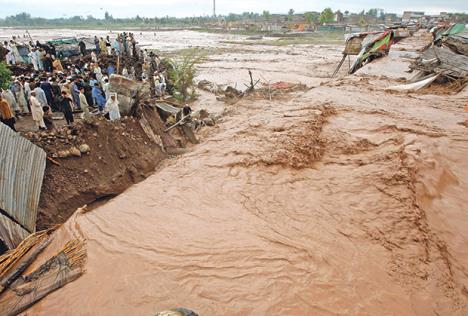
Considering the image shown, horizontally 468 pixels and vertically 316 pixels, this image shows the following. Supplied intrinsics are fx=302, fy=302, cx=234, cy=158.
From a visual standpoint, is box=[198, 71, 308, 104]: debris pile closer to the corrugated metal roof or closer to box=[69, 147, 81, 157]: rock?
the corrugated metal roof

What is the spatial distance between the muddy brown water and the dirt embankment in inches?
35.9

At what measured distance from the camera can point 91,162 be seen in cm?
759

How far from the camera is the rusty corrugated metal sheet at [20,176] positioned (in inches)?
220

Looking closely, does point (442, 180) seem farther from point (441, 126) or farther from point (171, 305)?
point (171, 305)

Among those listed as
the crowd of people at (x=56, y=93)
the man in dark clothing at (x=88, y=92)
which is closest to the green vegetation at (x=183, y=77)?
the crowd of people at (x=56, y=93)

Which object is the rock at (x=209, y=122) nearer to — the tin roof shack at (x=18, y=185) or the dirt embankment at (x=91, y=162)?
the dirt embankment at (x=91, y=162)

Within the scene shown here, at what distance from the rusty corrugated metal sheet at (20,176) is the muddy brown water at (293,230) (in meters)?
0.87

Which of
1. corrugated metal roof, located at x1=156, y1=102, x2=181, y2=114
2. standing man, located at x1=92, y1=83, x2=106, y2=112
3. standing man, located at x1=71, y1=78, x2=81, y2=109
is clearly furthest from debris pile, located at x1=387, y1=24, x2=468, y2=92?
standing man, located at x1=71, y1=78, x2=81, y2=109

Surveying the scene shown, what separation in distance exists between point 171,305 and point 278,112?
29.7ft

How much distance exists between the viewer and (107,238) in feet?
17.2

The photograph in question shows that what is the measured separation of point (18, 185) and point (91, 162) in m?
1.88

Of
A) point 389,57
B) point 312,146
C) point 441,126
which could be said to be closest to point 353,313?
point 312,146

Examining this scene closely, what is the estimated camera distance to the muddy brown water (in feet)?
13.2

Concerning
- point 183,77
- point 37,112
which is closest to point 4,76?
point 37,112
